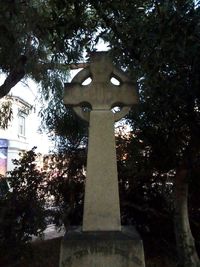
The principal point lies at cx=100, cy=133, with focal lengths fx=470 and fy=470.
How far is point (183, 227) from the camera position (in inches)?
296

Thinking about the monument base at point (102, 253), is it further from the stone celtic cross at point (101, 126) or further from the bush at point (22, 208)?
the bush at point (22, 208)

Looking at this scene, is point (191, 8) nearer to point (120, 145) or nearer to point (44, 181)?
point (120, 145)

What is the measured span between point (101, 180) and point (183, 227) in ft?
10.4

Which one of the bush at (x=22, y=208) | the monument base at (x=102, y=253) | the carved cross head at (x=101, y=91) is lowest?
the monument base at (x=102, y=253)

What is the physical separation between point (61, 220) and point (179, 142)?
4078mm

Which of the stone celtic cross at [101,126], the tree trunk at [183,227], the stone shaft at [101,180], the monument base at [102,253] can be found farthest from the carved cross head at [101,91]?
the tree trunk at [183,227]

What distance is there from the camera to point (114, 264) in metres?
4.44

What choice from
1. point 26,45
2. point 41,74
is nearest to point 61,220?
point 41,74

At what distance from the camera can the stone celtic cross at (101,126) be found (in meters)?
4.77

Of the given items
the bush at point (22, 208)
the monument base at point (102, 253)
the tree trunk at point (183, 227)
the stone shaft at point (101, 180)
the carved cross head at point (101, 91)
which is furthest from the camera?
the bush at point (22, 208)

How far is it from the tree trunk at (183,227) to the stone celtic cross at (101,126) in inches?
116

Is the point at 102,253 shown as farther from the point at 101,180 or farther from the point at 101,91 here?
the point at 101,91

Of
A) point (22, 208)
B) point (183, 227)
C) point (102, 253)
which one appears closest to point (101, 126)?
point (102, 253)

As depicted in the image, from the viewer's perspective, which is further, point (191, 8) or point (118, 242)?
point (191, 8)
